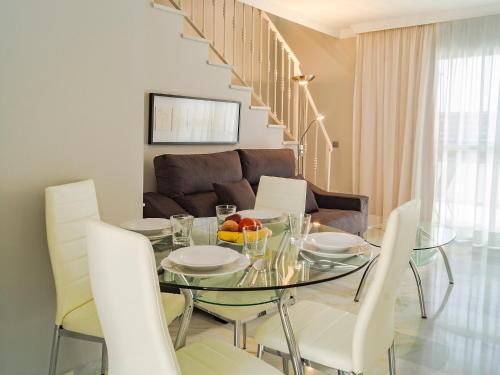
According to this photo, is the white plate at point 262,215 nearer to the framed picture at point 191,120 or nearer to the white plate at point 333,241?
the white plate at point 333,241

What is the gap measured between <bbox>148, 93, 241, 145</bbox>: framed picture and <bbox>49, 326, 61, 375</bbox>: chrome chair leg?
2147 mm

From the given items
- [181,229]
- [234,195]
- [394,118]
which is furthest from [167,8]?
[394,118]

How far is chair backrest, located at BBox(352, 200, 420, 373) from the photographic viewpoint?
1496 millimetres

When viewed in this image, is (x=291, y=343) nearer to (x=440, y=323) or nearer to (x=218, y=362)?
(x=218, y=362)

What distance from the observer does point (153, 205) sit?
3.34 m

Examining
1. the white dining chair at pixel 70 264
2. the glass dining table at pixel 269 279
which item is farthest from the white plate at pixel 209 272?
the white dining chair at pixel 70 264

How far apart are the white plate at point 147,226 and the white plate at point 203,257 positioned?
1.22ft

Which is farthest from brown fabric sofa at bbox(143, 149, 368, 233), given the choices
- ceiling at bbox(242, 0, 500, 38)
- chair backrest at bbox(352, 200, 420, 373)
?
chair backrest at bbox(352, 200, 420, 373)

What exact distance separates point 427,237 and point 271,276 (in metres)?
2.24

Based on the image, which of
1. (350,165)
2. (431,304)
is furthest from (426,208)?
(431,304)

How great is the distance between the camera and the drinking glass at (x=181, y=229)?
6.35 feet

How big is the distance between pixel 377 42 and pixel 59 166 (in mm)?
4798

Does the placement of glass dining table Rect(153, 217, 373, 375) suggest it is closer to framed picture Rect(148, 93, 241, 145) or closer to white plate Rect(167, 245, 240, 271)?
white plate Rect(167, 245, 240, 271)

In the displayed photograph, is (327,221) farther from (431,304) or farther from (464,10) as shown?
(464,10)
